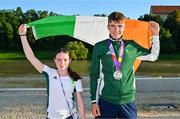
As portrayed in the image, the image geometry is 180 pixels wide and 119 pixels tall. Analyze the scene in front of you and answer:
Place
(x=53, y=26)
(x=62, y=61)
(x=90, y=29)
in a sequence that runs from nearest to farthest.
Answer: (x=62, y=61) < (x=53, y=26) < (x=90, y=29)

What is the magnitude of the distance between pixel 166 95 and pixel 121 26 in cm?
683

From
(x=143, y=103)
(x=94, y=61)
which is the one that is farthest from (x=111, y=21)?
(x=143, y=103)

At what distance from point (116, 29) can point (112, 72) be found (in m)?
0.47

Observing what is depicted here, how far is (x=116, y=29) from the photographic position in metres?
4.88

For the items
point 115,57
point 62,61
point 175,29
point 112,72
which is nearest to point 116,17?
point 115,57

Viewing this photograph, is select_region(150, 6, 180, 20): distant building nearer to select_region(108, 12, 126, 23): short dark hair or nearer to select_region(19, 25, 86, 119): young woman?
select_region(108, 12, 126, 23): short dark hair

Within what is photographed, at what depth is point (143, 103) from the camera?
10422 millimetres

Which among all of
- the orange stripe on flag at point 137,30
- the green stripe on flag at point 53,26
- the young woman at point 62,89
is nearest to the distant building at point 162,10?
the orange stripe on flag at point 137,30

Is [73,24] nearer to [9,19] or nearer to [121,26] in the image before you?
[121,26]

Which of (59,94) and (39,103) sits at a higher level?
(59,94)

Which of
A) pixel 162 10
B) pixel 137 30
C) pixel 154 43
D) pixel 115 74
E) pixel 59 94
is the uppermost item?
pixel 162 10

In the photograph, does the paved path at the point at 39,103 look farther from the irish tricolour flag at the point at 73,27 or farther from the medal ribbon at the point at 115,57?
the medal ribbon at the point at 115,57

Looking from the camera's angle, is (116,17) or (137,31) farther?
(137,31)

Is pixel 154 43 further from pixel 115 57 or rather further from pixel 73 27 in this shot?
pixel 73 27
